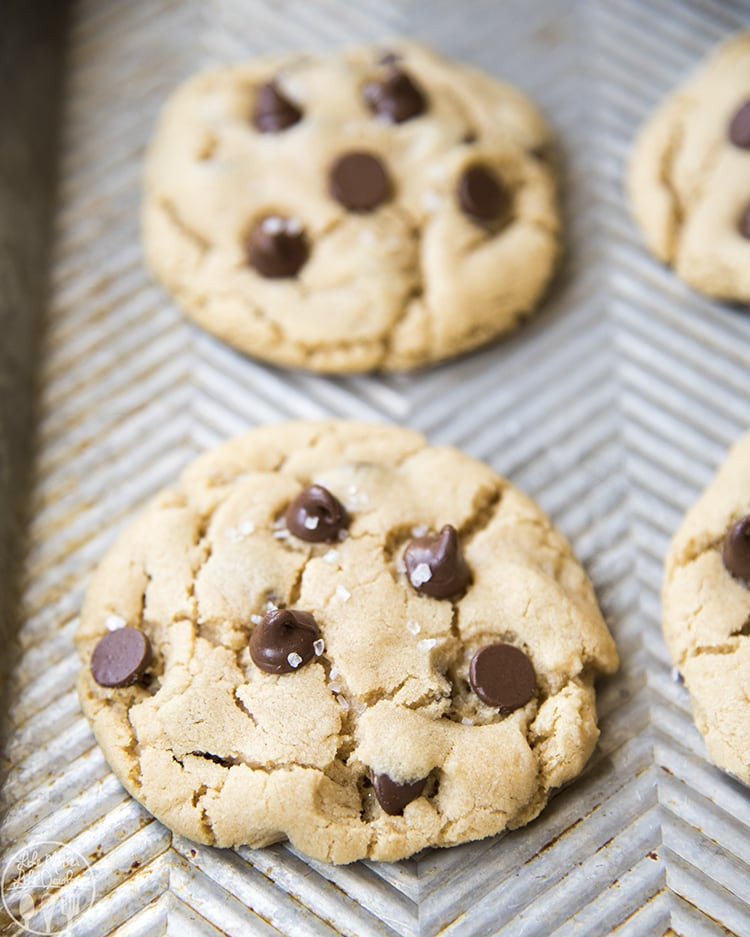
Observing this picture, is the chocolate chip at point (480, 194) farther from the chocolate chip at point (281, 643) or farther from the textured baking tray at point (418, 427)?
the chocolate chip at point (281, 643)

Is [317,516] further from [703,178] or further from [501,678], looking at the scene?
[703,178]

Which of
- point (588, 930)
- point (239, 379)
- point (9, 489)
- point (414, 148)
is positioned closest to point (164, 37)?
point (414, 148)

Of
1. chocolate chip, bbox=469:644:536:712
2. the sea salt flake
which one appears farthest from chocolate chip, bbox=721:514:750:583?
the sea salt flake

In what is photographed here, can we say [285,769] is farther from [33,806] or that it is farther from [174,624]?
[33,806]

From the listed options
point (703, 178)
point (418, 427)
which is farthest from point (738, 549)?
point (703, 178)

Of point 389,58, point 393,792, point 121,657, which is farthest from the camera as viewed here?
point 389,58
